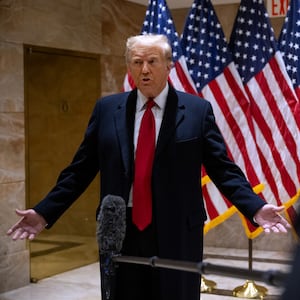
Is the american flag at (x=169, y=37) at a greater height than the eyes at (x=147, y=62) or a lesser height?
greater

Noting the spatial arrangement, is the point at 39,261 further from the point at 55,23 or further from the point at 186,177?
the point at 186,177

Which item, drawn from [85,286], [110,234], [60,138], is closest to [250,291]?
[85,286]

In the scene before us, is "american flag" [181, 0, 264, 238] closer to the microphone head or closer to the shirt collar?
the shirt collar

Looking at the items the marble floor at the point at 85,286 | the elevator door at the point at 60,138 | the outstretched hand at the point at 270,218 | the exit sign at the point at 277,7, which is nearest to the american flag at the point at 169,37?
the elevator door at the point at 60,138

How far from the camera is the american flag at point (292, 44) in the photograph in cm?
498

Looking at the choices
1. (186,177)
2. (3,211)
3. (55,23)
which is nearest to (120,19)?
(55,23)

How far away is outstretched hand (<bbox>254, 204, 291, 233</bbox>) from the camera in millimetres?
2270

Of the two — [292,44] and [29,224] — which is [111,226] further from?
[292,44]

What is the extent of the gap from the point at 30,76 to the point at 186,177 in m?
3.69

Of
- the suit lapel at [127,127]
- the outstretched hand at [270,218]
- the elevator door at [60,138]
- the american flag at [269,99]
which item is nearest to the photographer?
the outstretched hand at [270,218]

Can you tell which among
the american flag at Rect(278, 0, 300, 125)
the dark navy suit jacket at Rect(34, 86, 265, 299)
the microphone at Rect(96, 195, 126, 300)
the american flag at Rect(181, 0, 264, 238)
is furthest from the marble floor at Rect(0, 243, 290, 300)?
the microphone at Rect(96, 195, 126, 300)

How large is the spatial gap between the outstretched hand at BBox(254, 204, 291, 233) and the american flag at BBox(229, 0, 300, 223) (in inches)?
103

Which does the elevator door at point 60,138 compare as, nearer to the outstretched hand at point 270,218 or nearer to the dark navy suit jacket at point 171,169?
the dark navy suit jacket at point 171,169

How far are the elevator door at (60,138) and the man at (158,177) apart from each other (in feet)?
11.0
